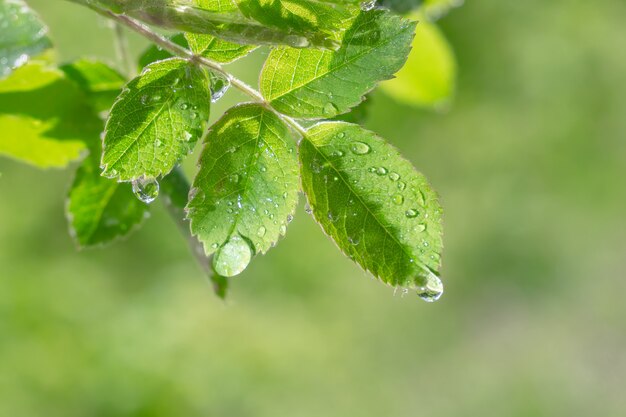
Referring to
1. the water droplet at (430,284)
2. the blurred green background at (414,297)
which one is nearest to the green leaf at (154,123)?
the water droplet at (430,284)

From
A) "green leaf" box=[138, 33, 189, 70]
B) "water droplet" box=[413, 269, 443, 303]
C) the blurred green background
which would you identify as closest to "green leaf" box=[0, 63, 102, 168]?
"green leaf" box=[138, 33, 189, 70]

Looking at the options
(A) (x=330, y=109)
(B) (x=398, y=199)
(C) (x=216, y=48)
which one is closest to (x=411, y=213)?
(B) (x=398, y=199)

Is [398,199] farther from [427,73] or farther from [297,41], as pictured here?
[427,73]

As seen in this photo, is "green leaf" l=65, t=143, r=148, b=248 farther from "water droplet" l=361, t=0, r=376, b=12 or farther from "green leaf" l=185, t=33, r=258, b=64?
"water droplet" l=361, t=0, r=376, b=12

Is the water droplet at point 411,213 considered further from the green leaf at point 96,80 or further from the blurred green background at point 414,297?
the blurred green background at point 414,297

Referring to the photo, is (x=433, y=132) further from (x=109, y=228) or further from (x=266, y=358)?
(x=109, y=228)

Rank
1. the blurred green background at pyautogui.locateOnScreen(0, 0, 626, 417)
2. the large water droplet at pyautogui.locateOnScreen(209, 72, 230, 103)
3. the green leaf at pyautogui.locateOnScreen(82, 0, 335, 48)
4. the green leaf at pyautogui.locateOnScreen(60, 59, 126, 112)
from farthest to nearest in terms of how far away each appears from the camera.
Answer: the blurred green background at pyautogui.locateOnScreen(0, 0, 626, 417) → the green leaf at pyautogui.locateOnScreen(60, 59, 126, 112) → the large water droplet at pyautogui.locateOnScreen(209, 72, 230, 103) → the green leaf at pyautogui.locateOnScreen(82, 0, 335, 48)

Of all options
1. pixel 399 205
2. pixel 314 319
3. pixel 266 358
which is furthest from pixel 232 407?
pixel 399 205
